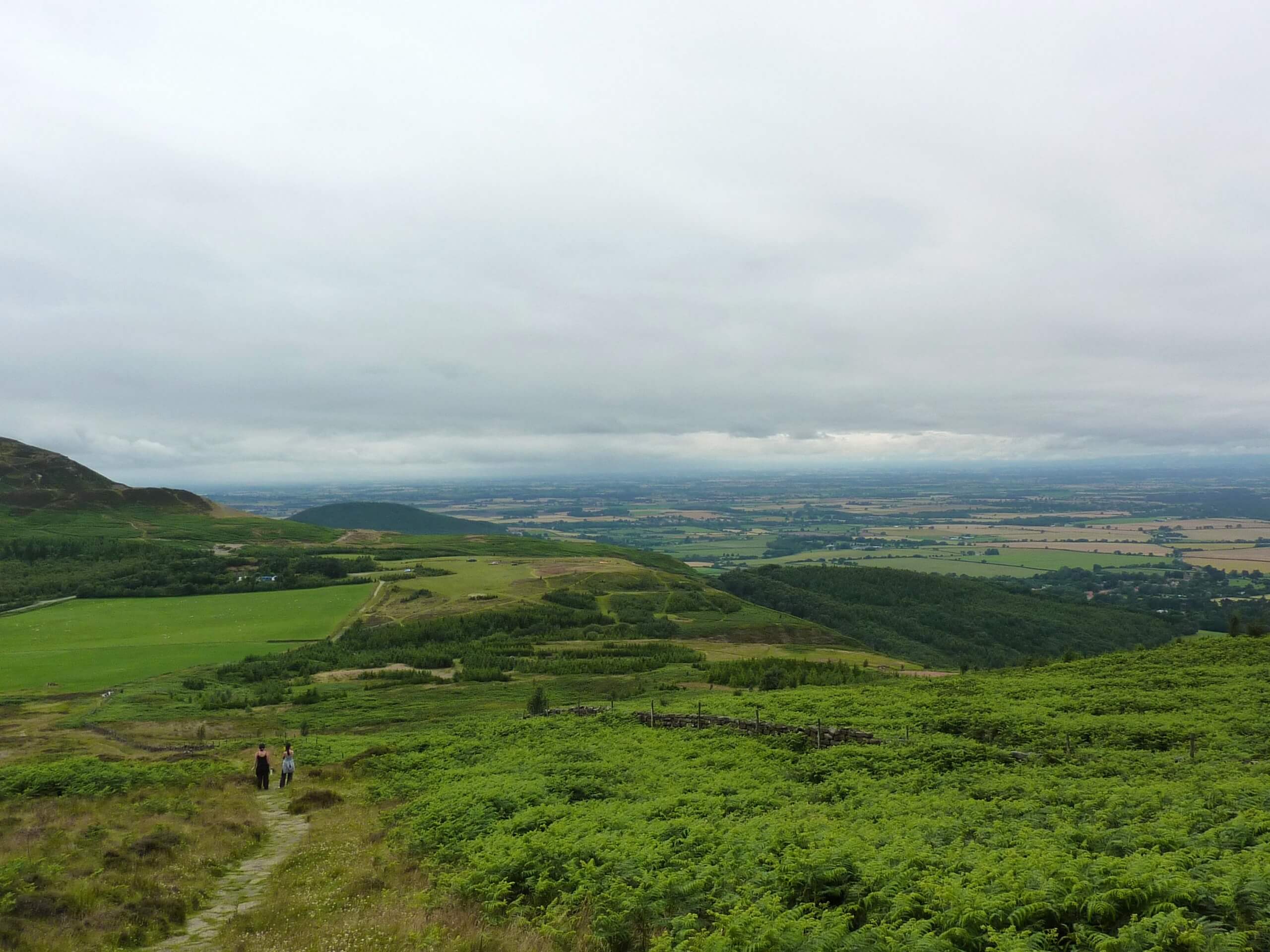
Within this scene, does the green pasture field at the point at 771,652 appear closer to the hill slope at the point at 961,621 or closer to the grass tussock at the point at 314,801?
the hill slope at the point at 961,621

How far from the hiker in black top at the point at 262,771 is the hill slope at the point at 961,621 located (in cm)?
12994

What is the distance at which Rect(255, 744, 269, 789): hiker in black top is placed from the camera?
3041 centimetres

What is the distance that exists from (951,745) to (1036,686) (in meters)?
20.1

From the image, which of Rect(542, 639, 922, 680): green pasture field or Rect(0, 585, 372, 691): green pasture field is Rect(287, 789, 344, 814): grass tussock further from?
Rect(542, 639, 922, 680): green pasture field

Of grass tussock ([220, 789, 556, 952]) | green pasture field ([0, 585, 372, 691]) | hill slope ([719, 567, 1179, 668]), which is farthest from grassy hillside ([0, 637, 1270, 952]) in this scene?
hill slope ([719, 567, 1179, 668])

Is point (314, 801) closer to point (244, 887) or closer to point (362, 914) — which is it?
point (244, 887)

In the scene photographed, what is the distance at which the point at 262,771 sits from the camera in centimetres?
3053

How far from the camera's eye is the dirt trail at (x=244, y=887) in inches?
561

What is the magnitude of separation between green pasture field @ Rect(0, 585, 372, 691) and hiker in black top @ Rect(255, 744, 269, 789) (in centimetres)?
5478

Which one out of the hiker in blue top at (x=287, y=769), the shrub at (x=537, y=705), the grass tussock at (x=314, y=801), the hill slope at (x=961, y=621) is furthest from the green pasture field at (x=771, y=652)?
the grass tussock at (x=314, y=801)

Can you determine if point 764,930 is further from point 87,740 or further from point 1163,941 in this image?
point 87,740

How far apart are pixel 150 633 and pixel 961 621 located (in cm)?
17741

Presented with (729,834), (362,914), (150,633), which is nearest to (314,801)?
(362,914)

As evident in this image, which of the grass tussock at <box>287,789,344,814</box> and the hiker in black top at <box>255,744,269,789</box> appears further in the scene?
the hiker in black top at <box>255,744,269,789</box>
